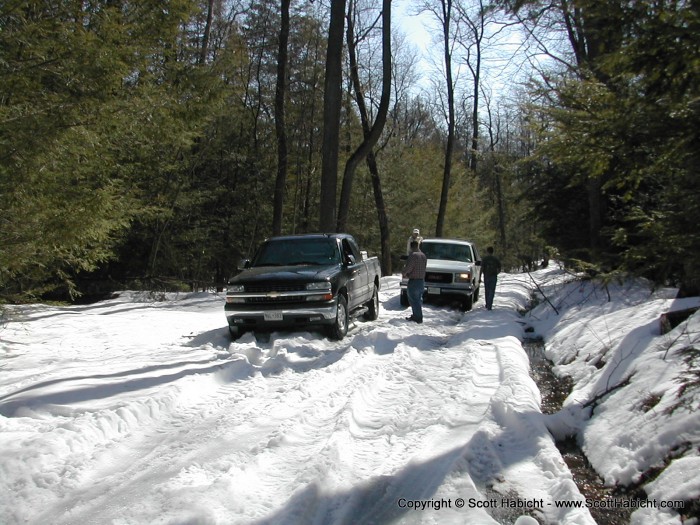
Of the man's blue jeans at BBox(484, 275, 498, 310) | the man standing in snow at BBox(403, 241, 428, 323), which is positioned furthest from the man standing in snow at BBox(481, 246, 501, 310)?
the man standing in snow at BBox(403, 241, 428, 323)

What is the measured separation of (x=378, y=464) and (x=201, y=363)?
13.3 feet

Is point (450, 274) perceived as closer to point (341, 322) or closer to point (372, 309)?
point (372, 309)

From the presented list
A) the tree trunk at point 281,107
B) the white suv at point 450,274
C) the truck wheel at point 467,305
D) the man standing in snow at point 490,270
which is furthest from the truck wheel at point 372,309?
the tree trunk at point 281,107

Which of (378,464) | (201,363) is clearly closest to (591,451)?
(378,464)

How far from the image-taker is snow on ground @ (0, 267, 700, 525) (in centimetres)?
361

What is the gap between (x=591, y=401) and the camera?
5.79m

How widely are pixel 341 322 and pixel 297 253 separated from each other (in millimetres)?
1901

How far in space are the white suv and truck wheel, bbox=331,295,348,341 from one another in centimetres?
440

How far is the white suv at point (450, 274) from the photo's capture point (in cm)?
1421

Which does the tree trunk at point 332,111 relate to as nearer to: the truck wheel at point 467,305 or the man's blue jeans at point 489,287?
the truck wheel at point 467,305

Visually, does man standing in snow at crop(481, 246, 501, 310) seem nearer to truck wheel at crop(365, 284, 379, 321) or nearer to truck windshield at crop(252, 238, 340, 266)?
truck wheel at crop(365, 284, 379, 321)

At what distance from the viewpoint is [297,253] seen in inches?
428

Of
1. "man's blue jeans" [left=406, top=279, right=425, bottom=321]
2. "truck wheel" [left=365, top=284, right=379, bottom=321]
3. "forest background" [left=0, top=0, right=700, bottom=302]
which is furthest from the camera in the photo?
"truck wheel" [left=365, top=284, right=379, bottom=321]

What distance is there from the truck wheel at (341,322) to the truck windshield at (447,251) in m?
6.09
